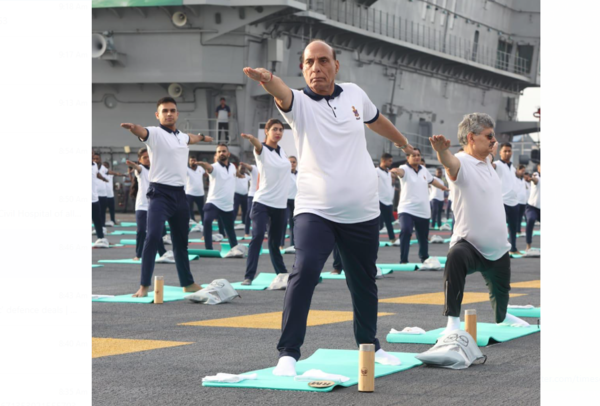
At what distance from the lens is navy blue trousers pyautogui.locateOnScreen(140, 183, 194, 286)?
11438 millimetres

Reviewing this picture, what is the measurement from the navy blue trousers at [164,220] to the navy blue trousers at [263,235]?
1652 millimetres

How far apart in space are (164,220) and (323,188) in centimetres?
547

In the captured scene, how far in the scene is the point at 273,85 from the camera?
6059mm

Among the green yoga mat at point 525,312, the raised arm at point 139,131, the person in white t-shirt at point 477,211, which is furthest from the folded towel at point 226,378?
the raised arm at point 139,131

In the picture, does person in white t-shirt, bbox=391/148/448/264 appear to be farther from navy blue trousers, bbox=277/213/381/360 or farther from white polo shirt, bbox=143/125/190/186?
navy blue trousers, bbox=277/213/381/360

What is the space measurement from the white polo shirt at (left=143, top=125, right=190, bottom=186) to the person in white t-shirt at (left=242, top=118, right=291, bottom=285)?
1.33 meters

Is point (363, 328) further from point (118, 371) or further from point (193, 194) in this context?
point (193, 194)

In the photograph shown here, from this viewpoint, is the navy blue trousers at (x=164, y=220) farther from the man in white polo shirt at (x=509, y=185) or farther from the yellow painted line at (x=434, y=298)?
the man in white polo shirt at (x=509, y=185)

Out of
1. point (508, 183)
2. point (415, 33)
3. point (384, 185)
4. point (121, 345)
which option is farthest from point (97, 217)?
point (415, 33)

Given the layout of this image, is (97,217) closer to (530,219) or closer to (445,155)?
(530,219)

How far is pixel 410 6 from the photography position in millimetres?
52750

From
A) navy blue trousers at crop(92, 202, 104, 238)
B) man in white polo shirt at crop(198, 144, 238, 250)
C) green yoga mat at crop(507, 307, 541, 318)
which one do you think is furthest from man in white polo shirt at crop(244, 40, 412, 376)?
navy blue trousers at crop(92, 202, 104, 238)

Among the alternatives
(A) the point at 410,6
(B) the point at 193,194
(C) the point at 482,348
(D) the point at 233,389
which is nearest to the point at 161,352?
(D) the point at 233,389

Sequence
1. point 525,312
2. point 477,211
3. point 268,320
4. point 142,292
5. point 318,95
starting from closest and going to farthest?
point 318,95 → point 477,211 → point 268,320 → point 525,312 → point 142,292
